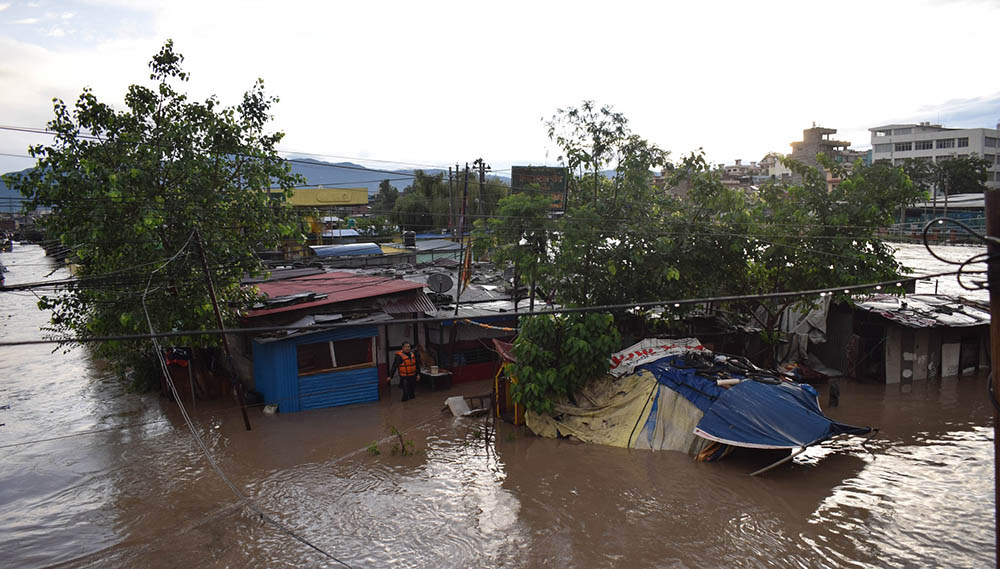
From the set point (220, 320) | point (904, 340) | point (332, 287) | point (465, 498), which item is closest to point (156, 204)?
point (220, 320)

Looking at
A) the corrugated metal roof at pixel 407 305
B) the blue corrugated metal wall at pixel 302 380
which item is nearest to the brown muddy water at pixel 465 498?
the blue corrugated metal wall at pixel 302 380

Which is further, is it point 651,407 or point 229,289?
point 229,289

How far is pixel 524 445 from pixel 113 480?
7697 mm

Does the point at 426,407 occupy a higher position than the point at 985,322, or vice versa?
the point at 985,322

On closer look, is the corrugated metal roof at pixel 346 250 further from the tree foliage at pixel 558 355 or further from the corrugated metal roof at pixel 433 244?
the tree foliage at pixel 558 355

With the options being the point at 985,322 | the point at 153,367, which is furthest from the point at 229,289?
the point at 985,322

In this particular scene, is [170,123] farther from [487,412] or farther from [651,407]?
[651,407]

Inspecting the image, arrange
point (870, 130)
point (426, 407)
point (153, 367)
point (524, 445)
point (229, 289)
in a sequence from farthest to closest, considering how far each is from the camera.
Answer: point (870, 130)
point (153, 367)
point (426, 407)
point (229, 289)
point (524, 445)

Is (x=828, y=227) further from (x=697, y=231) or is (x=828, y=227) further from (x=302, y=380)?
(x=302, y=380)

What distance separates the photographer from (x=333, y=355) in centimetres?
1487

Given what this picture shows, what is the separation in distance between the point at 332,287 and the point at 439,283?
2926 millimetres

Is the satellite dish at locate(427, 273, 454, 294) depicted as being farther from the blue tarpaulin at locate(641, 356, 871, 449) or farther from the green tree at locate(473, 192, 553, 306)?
the blue tarpaulin at locate(641, 356, 871, 449)

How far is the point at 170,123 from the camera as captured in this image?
1308cm

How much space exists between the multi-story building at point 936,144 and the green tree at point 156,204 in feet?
197
